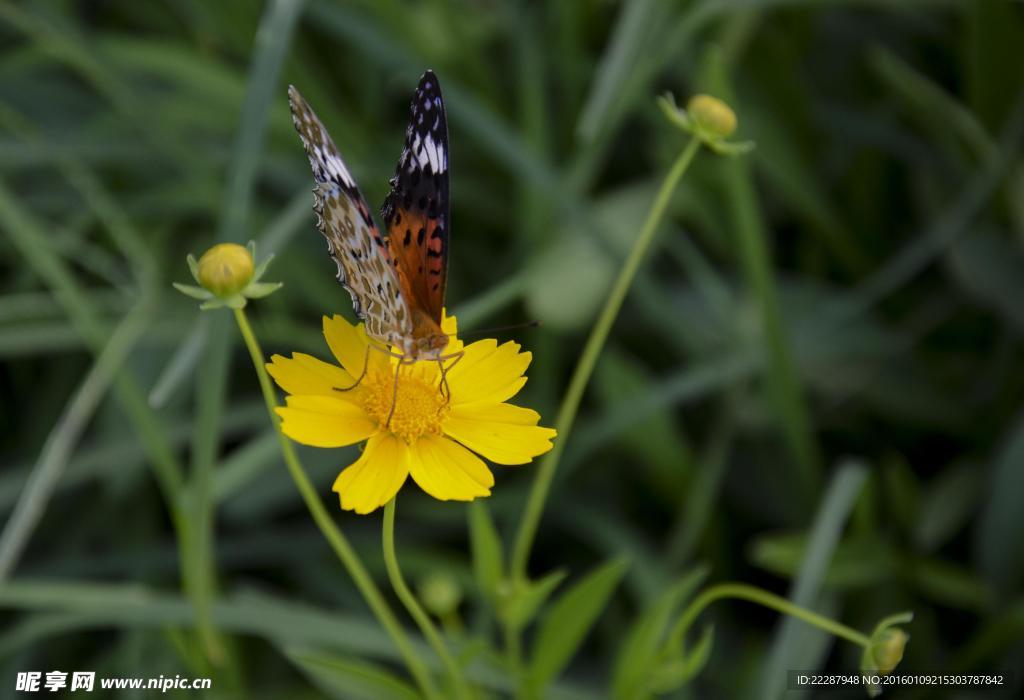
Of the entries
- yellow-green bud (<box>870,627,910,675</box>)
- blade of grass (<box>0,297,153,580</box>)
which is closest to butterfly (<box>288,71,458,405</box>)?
yellow-green bud (<box>870,627,910,675</box>)

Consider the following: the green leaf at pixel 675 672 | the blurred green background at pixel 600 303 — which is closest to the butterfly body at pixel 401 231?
the green leaf at pixel 675 672

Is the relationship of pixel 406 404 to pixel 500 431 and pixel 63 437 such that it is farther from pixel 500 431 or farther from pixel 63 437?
pixel 63 437

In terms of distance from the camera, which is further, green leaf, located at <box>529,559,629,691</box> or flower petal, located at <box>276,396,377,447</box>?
green leaf, located at <box>529,559,629,691</box>

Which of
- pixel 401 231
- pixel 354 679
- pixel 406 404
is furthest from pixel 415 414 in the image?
pixel 354 679

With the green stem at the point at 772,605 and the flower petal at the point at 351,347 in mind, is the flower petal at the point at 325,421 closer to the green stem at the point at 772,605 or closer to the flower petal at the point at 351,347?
the flower petal at the point at 351,347

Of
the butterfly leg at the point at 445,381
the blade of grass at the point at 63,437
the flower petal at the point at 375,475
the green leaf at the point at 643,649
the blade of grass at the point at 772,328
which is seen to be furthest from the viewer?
the blade of grass at the point at 772,328

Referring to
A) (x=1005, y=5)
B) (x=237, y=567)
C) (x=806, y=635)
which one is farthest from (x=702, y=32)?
(x=237, y=567)

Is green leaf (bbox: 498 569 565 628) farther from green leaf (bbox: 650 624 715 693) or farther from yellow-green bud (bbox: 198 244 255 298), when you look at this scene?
yellow-green bud (bbox: 198 244 255 298)
